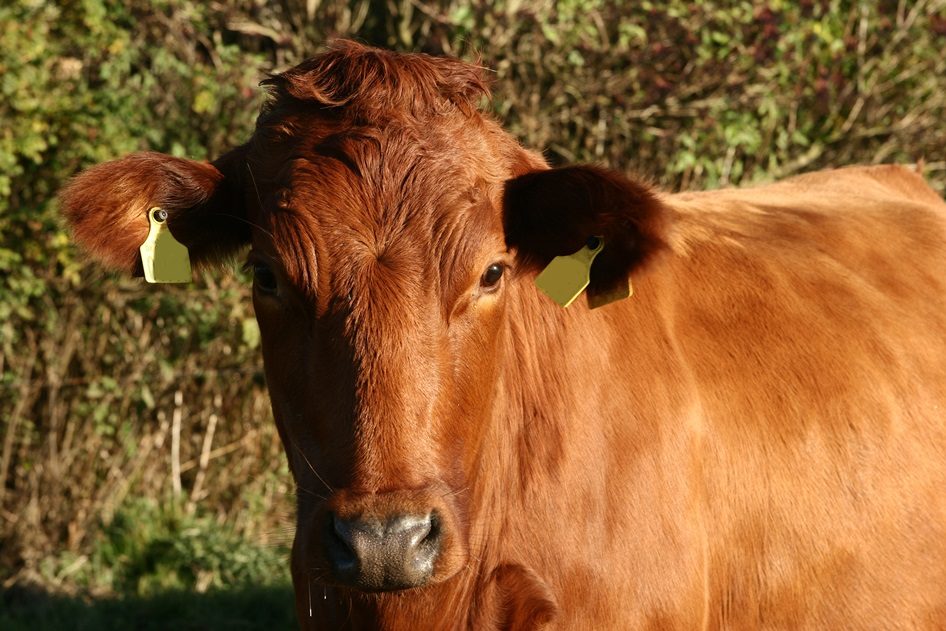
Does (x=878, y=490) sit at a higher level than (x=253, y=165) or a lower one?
lower

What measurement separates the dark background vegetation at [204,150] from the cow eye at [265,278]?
3116mm

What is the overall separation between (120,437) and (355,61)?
405cm

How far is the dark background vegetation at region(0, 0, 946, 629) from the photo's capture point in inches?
243

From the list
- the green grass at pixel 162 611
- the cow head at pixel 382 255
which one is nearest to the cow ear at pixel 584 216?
the cow head at pixel 382 255

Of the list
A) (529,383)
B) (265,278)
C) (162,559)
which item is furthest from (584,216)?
(162,559)

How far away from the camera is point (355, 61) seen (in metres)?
3.29

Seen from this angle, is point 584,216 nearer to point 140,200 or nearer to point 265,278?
point 265,278

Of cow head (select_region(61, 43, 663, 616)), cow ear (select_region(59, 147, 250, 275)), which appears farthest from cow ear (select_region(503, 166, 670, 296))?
cow ear (select_region(59, 147, 250, 275))

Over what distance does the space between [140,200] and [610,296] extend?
52.4 inches

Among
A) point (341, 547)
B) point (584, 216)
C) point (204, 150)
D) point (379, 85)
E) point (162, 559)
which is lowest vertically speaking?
point (162, 559)

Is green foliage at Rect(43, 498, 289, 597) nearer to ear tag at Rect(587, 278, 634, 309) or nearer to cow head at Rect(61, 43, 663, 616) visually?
cow head at Rect(61, 43, 663, 616)

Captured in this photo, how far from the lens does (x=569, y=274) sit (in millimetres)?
3371

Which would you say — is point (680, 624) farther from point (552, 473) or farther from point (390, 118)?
point (390, 118)

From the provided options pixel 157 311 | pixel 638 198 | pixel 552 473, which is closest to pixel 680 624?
pixel 552 473
